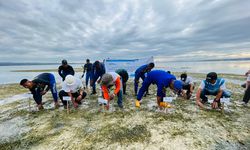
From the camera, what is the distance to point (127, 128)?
4012 millimetres

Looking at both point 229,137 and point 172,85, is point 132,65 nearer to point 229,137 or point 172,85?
point 172,85

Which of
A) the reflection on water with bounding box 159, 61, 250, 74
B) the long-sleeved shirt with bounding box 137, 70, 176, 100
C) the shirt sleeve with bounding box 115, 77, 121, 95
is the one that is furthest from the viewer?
the reflection on water with bounding box 159, 61, 250, 74

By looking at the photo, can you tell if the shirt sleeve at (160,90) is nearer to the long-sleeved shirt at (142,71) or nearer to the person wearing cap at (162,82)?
the person wearing cap at (162,82)

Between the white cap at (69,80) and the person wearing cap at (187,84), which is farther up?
the white cap at (69,80)

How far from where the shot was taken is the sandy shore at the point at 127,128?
3312 millimetres

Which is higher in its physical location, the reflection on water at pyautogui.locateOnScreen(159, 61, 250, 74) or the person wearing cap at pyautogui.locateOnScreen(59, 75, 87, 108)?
the person wearing cap at pyautogui.locateOnScreen(59, 75, 87, 108)

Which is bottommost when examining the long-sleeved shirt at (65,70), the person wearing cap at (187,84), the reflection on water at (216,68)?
the reflection on water at (216,68)

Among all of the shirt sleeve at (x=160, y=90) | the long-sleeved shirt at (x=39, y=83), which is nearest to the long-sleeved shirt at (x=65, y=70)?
the long-sleeved shirt at (x=39, y=83)

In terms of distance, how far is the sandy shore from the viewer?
10.9ft

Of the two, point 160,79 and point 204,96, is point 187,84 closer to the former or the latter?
point 204,96

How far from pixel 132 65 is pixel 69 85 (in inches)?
285

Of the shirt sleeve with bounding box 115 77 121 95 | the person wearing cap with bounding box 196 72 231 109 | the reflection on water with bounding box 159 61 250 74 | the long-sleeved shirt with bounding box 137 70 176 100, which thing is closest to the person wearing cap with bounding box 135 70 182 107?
the long-sleeved shirt with bounding box 137 70 176 100

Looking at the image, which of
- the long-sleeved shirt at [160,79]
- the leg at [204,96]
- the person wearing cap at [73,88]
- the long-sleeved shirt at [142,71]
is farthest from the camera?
the long-sleeved shirt at [142,71]

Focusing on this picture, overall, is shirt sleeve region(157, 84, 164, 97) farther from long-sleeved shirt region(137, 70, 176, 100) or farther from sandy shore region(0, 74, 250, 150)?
sandy shore region(0, 74, 250, 150)
